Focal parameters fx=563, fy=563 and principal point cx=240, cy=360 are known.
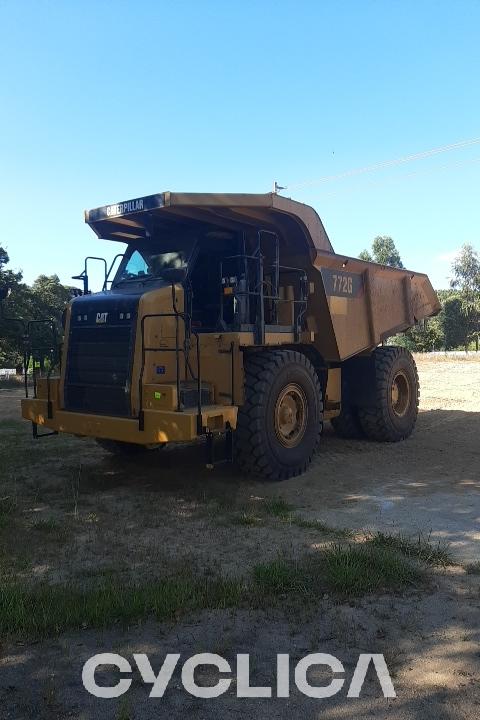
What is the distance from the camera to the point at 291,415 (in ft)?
22.8

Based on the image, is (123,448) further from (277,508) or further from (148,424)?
(277,508)

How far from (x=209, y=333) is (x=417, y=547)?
3313 mm

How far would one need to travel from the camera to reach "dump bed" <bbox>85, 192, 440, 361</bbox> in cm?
629

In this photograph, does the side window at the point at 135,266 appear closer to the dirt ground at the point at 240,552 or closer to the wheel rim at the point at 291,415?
the wheel rim at the point at 291,415

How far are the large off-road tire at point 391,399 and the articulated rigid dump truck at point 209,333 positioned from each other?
105 centimetres

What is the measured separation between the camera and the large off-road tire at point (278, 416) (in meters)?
6.27

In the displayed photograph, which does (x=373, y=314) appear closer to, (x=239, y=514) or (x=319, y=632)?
(x=239, y=514)

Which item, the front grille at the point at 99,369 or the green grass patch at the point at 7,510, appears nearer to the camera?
the green grass patch at the point at 7,510

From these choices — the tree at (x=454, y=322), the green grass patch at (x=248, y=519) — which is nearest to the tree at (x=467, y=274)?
A: the tree at (x=454, y=322)

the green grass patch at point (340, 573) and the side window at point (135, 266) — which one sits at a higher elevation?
the side window at point (135, 266)

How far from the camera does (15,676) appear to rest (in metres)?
2.74

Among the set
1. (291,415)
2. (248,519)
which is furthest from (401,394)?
(248,519)

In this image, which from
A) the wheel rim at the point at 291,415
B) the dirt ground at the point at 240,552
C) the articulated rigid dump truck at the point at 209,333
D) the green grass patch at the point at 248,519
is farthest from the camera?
the wheel rim at the point at 291,415

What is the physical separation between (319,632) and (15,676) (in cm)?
157
